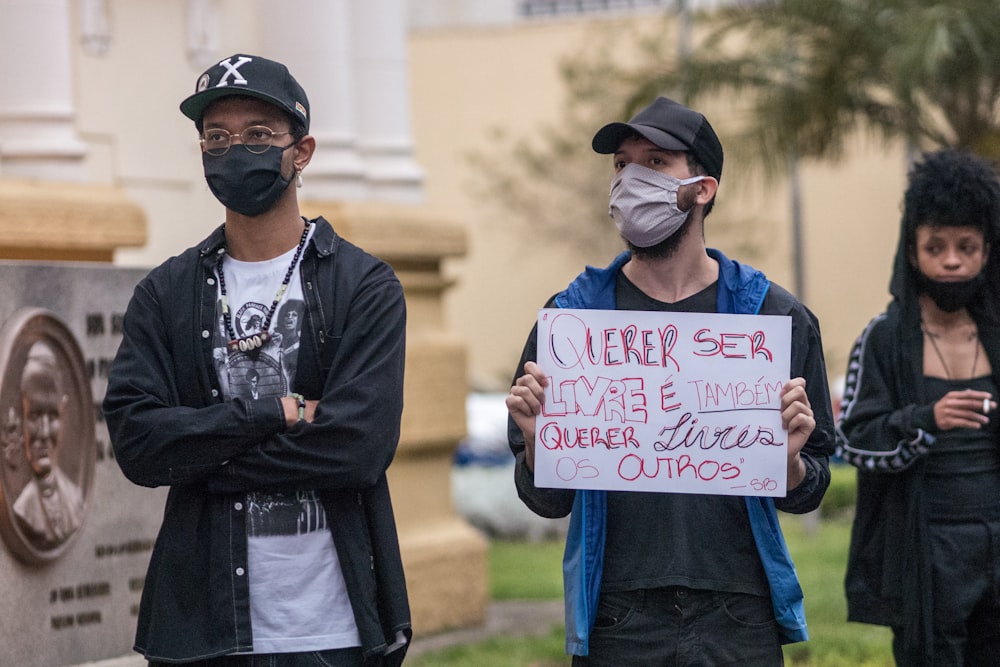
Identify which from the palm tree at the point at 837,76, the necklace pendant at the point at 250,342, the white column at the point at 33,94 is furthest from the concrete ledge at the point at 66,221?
the palm tree at the point at 837,76

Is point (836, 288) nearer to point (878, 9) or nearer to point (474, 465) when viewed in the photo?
point (474, 465)

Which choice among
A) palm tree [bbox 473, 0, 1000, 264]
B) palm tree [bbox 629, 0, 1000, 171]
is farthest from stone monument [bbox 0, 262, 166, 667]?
palm tree [bbox 629, 0, 1000, 171]

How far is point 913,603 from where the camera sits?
5.41m

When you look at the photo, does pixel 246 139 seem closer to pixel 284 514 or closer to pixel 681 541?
pixel 284 514

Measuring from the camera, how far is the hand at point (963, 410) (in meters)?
5.36

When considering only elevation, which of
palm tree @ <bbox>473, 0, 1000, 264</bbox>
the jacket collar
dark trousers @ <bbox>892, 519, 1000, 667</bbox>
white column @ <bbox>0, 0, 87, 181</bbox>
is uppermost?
palm tree @ <bbox>473, 0, 1000, 264</bbox>

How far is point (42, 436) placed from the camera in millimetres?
5953

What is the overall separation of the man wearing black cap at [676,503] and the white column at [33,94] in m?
3.78

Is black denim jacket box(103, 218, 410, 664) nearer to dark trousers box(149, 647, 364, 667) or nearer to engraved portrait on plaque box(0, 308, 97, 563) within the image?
dark trousers box(149, 647, 364, 667)

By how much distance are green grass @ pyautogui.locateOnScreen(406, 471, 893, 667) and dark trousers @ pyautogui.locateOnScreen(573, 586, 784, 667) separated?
4477 millimetres

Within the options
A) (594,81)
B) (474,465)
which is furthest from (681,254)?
(594,81)

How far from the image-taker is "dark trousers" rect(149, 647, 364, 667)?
4043mm

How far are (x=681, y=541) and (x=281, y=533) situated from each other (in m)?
0.99

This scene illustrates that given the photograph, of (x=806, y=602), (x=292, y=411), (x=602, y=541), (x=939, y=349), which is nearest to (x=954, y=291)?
(x=939, y=349)
